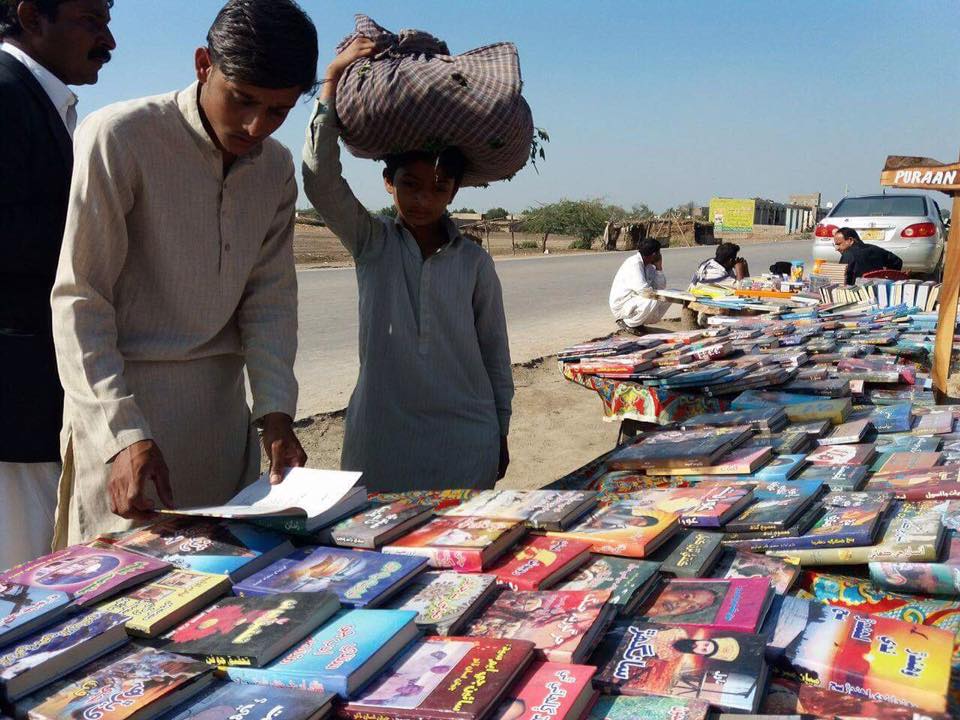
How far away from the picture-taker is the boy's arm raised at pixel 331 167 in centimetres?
202

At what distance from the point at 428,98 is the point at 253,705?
1.49 m

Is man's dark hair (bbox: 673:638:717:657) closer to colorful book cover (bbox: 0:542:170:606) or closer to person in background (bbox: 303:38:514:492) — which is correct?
colorful book cover (bbox: 0:542:170:606)

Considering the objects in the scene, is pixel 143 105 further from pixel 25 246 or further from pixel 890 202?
pixel 890 202

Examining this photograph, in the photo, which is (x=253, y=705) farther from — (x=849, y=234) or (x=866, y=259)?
(x=849, y=234)

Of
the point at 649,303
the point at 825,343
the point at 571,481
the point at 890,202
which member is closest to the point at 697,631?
the point at 571,481

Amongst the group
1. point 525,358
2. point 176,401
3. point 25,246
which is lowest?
point 525,358

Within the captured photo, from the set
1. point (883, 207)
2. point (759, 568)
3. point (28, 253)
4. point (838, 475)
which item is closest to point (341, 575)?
point (759, 568)

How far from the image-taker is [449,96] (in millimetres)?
1953

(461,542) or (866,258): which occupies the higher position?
(866,258)

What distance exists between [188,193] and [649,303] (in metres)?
6.11

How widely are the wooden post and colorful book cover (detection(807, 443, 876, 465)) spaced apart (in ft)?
4.35

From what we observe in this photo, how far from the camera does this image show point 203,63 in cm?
156

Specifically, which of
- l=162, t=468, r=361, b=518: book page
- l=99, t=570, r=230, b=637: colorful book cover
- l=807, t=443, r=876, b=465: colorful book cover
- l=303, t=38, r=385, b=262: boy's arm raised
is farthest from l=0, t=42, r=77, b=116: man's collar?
l=807, t=443, r=876, b=465: colorful book cover

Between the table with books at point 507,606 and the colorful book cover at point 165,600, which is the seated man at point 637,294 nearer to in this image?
the table with books at point 507,606
